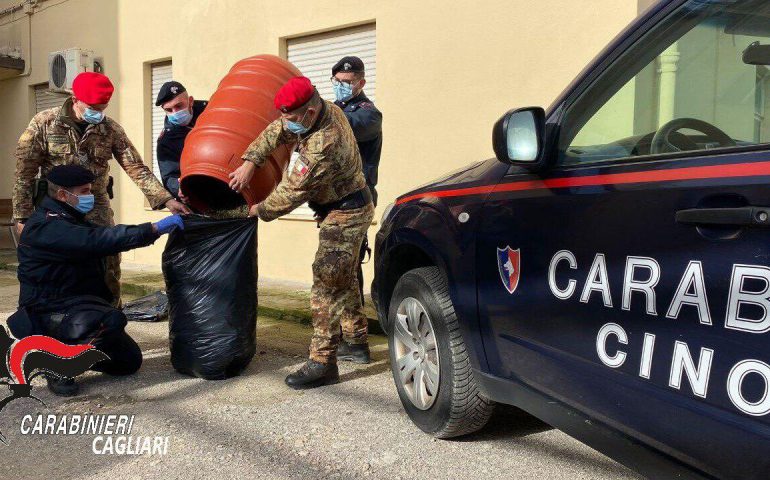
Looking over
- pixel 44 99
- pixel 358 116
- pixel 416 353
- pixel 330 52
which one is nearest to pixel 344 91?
pixel 358 116

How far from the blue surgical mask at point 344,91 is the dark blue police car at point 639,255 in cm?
209

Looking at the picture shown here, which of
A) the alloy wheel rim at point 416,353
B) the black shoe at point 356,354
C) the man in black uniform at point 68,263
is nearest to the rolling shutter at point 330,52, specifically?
the black shoe at point 356,354

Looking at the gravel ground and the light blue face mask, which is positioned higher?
the light blue face mask

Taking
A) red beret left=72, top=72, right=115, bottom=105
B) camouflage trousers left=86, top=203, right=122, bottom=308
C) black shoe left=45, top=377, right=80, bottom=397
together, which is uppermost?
red beret left=72, top=72, right=115, bottom=105

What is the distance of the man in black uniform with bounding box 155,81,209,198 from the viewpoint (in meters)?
4.83

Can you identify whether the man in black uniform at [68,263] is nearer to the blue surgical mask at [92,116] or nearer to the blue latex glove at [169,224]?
the blue latex glove at [169,224]

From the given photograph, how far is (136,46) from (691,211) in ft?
30.0

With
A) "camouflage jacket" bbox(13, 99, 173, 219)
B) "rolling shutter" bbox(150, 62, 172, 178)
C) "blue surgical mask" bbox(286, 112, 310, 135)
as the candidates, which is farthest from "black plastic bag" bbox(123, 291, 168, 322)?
"rolling shutter" bbox(150, 62, 172, 178)

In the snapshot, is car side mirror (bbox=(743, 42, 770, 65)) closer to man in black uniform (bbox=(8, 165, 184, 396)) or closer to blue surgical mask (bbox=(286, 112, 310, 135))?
blue surgical mask (bbox=(286, 112, 310, 135))

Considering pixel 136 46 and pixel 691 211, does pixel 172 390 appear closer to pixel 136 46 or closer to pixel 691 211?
pixel 691 211

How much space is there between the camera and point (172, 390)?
404cm

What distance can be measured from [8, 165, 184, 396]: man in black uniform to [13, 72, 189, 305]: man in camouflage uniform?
0.60 meters

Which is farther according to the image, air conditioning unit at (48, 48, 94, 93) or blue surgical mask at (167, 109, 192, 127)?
air conditioning unit at (48, 48, 94, 93)

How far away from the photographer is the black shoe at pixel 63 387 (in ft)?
12.9
